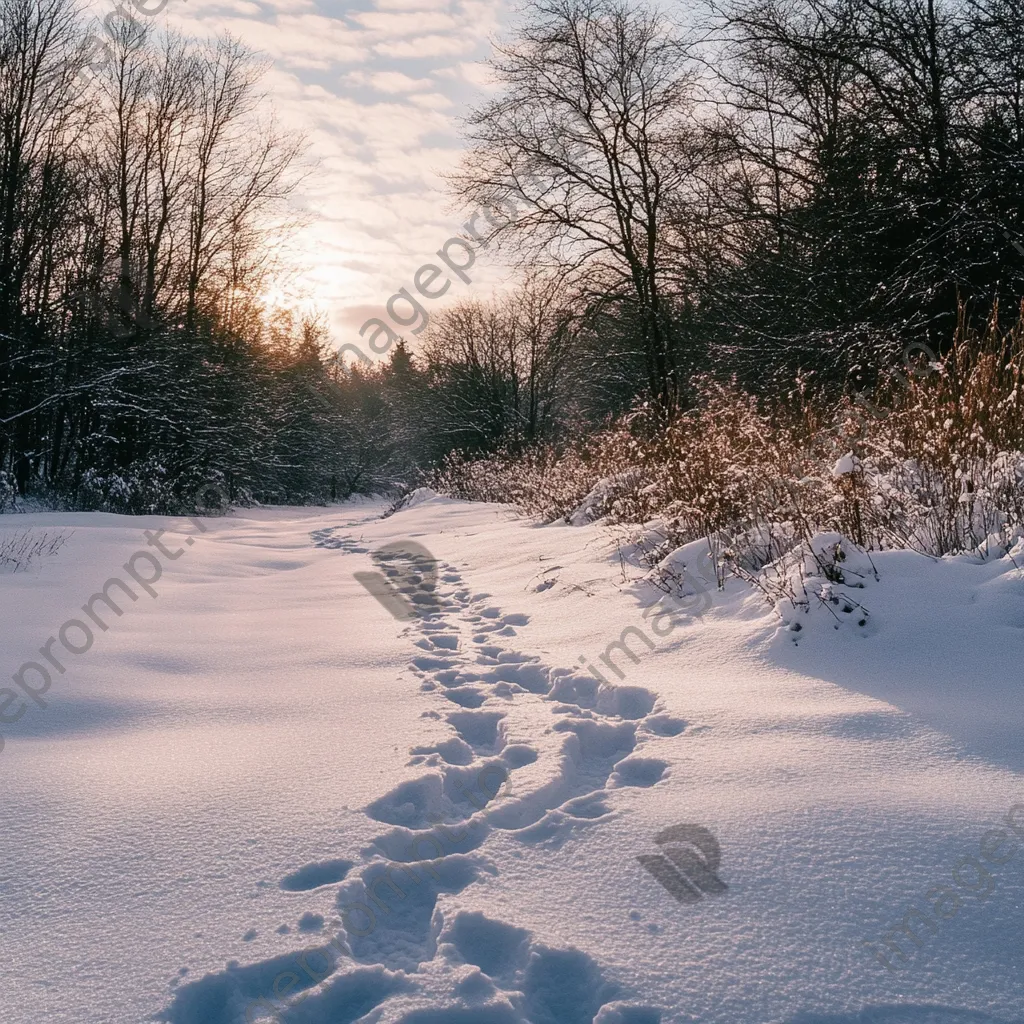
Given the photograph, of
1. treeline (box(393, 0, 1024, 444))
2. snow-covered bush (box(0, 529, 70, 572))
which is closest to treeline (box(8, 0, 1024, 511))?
treeline (box(393, 0, 1024, 444))

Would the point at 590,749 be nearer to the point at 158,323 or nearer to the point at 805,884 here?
the point at 805,884

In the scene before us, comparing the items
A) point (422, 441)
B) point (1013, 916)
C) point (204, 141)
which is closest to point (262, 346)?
point (204, 141)

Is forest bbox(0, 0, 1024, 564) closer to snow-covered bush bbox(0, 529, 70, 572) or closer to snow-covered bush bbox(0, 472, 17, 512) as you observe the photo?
snow-covered bush bbox(0, 472, 17, 512)

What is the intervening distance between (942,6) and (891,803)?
9.63 metres

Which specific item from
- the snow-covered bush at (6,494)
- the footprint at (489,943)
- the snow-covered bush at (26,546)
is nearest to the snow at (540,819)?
the footprint at (489,943)

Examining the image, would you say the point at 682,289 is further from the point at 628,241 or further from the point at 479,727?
the point at 479,727

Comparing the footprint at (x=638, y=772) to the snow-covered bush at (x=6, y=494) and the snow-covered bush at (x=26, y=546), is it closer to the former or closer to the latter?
the snow-covered bush at (x=26, y=546)

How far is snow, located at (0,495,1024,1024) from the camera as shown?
1222mm
